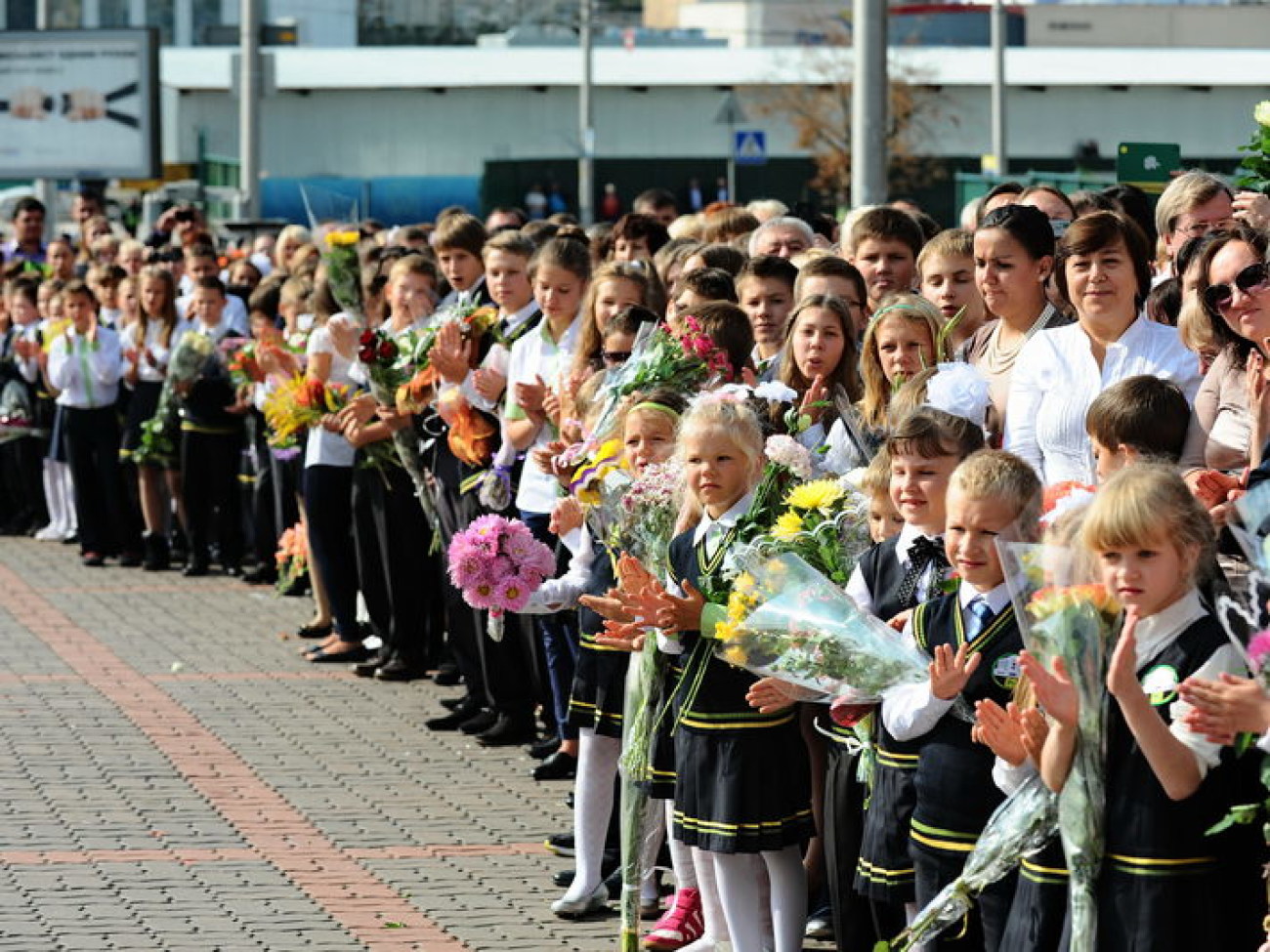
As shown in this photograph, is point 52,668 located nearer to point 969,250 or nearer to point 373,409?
point 373,409

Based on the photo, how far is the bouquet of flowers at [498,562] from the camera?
27.2ft

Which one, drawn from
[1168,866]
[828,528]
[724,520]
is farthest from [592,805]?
[1168,866]

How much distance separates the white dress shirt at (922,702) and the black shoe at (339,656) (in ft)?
23.7

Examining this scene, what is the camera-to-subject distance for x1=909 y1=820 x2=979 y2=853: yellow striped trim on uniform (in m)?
5.75

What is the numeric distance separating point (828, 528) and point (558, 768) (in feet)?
11.8

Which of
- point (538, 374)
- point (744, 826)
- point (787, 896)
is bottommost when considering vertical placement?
point (787, 896)

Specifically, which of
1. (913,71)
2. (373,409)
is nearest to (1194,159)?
(913,71)

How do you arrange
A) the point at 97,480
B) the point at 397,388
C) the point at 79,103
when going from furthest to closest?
the point at 79,103 → the point at 97,480 → the point at 397,388

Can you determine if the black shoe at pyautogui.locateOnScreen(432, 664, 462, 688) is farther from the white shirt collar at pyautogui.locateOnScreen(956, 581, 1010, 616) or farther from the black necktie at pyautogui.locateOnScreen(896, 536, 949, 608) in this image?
the white shirt collar at pyautogui.locateOnScreen(956, 581, 1010, 616)

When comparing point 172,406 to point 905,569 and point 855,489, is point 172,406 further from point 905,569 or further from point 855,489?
point 905,569

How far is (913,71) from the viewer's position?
49.7 m

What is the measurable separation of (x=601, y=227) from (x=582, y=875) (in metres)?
5.71

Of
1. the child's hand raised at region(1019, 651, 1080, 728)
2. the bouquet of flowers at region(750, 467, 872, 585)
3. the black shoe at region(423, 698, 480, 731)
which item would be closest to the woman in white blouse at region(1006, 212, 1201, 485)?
the bouquet of flowers at region(750, 467, 872, 585)

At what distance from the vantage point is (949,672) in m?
5.64
